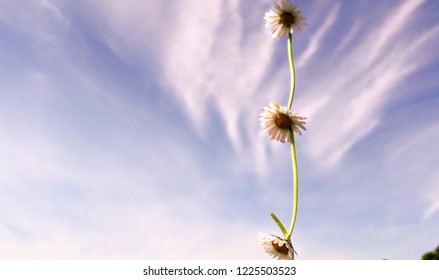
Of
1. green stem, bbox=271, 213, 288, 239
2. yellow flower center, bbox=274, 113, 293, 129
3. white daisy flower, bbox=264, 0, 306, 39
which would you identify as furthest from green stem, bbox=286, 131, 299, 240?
white daisy flower, bbox=264, 0, 306, 39

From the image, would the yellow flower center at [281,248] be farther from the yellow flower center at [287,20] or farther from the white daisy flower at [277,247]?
the yellow flower center at [287,20]

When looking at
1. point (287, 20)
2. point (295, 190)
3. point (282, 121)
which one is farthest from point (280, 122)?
point (287, 20)

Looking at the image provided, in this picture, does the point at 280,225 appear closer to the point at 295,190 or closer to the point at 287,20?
the point at 295,190

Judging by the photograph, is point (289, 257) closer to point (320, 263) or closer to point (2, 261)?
point (320, 263)

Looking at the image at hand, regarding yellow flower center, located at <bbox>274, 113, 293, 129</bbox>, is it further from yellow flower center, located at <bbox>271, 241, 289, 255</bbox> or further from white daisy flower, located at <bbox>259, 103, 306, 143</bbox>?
yellow flower center, located at <bbox>271, 241, 289, 255</bbox>

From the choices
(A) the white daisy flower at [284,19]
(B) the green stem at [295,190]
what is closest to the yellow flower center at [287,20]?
(A) the white daisy flower at [284,19]

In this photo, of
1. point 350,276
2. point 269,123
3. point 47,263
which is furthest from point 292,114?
point 47,263

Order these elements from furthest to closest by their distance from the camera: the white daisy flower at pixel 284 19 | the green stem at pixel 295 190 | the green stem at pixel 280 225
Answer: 1. the white daisy flower at pixel 284 19
2. the green stem at pixel 280 225
3. the green stem at pixel 295 190
